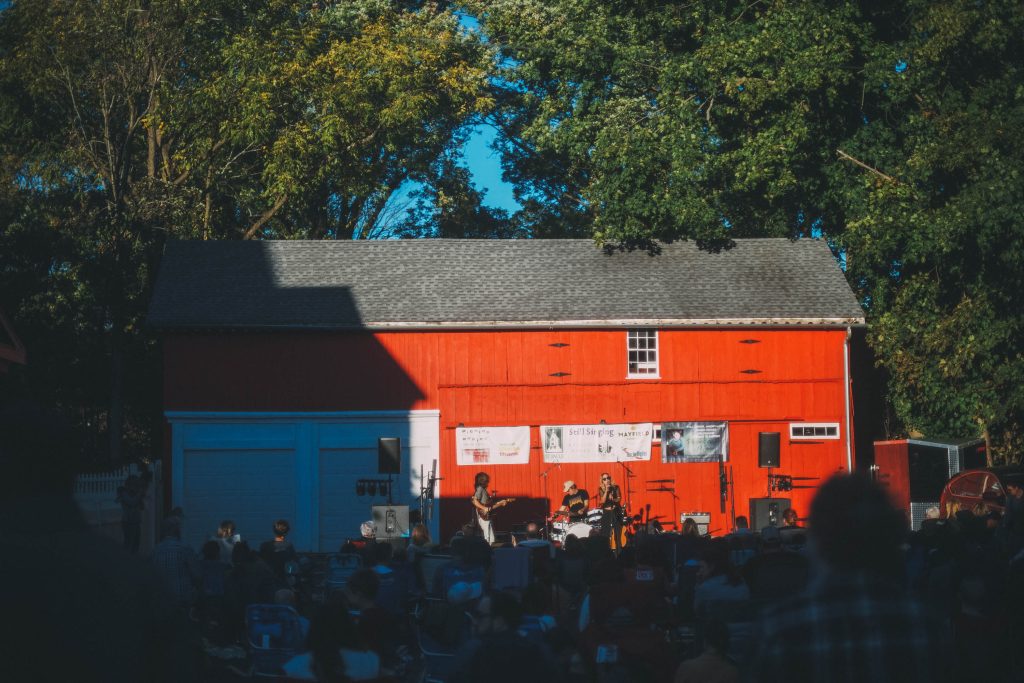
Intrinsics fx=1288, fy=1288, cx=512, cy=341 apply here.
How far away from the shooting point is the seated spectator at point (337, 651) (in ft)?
23.1

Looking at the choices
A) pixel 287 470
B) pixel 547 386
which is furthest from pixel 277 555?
pixel 547 386

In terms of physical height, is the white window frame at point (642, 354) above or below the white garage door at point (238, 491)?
above

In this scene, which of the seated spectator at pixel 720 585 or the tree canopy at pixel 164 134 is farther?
the tree canopy at pixel 164 134

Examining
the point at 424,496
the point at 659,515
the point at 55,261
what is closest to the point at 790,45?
the point at 659,515

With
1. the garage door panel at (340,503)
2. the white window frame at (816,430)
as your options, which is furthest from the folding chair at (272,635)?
the white window frame at (816,430)

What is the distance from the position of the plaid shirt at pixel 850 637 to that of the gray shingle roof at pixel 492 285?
88.5 feet

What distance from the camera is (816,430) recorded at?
31141 millimetres

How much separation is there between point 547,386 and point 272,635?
63.3 feet

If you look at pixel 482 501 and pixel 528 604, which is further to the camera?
pixel 482 501

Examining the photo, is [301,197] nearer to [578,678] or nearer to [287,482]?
[287,482]

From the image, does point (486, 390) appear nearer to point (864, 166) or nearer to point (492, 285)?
point (492, 285)

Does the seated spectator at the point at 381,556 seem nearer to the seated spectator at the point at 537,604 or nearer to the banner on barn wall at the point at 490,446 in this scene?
the seated spectator at the point at 537,604

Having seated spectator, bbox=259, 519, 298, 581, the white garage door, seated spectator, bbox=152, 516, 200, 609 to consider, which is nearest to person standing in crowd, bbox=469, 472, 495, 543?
the white garage door

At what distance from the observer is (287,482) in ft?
96.4
